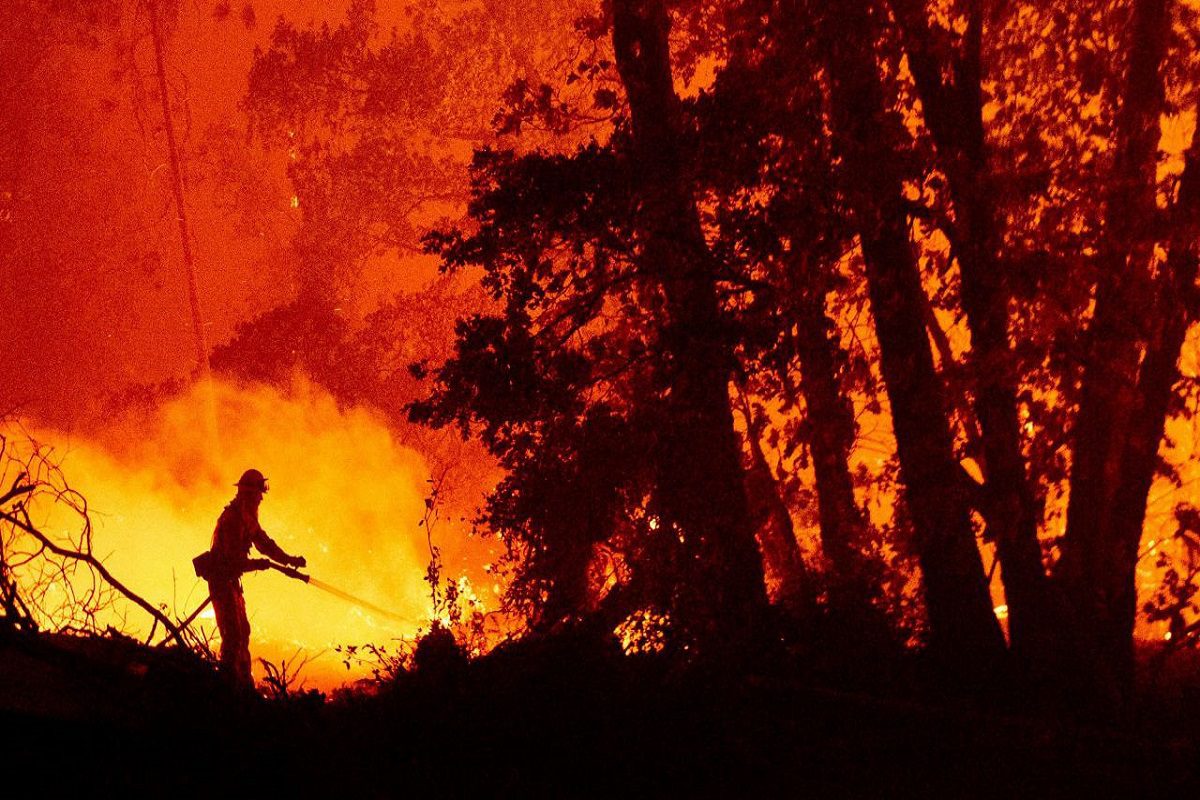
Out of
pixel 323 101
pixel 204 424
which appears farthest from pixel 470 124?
pixel 204 424

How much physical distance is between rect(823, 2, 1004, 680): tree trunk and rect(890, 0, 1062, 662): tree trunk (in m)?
0.26

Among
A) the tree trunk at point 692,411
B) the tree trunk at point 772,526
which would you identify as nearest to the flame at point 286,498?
the tree trunk at point 772,526

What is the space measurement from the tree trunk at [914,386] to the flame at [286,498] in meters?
15.0

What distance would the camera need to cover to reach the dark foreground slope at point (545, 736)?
632cm

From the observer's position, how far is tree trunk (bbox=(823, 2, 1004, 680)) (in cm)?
894

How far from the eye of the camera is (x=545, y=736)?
23.0 feet

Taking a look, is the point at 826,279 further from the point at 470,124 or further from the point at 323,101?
the point at 323,101

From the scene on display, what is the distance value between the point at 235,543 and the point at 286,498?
17631mm

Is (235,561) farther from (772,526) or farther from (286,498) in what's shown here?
(286,498)

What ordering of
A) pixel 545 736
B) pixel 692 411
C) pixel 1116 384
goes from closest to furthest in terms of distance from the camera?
pixel 545 736 < pixel 692 411 < pixel 1116 384

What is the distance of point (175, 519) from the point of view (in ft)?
90.4

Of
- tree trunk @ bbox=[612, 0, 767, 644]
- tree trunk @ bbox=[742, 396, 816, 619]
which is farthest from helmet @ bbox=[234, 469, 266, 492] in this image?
tree trunk @ bbox=[742, 396, 816, 619]

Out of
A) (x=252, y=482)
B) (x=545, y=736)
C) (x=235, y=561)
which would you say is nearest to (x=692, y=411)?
(x=545, y=736)

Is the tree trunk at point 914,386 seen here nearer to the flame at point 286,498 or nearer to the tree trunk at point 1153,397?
the tree trunk at point 1153,397
